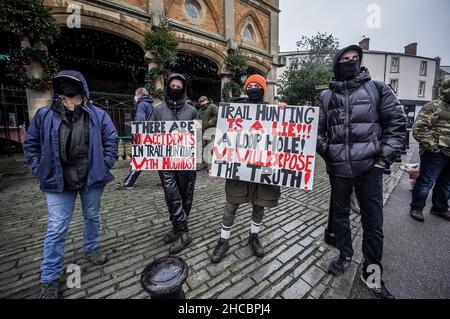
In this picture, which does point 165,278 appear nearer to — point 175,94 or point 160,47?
point 175,94

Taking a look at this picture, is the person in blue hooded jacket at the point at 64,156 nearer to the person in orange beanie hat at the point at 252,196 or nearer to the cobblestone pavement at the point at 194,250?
the cobblestone pavement at the point at 194,250

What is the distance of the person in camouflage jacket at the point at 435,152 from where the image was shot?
131 inches

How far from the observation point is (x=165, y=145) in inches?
114

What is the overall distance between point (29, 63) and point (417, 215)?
1002cm

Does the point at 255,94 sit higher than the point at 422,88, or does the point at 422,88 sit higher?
the point at 422,88

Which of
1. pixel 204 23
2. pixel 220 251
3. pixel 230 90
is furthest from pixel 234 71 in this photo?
pixel 220 251

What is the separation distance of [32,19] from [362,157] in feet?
26.9

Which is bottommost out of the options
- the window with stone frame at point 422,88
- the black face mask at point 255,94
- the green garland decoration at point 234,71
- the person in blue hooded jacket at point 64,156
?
the person in blue hooded jacket at point 64,156

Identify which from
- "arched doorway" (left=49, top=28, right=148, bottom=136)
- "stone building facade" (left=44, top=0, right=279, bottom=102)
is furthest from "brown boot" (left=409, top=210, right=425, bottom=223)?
"stone building facade" (left=44, top=0, right=279, bottom=102)

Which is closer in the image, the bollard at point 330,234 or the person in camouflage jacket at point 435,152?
the bollard at point 330,234

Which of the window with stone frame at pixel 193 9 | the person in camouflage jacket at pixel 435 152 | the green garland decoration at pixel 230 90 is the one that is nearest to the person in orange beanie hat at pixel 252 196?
the person in camouflage jacket at pixel 435 152

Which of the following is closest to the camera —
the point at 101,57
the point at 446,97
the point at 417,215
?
the point at 446,97

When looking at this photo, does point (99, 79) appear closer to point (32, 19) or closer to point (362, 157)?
point (32, 19)

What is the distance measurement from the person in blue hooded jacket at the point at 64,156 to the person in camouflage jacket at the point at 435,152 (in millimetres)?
4762
